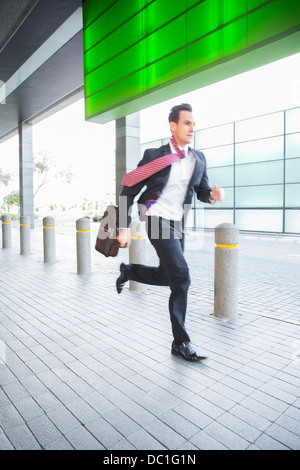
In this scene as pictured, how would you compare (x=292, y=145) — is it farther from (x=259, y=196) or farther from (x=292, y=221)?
(x=292, y=221)

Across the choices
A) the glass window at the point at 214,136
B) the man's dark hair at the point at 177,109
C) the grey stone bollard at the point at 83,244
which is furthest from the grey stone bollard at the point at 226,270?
the glass window at the point at 214,136

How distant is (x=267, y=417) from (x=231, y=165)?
64.7 feet

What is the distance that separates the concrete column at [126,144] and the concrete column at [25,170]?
46.3 ft

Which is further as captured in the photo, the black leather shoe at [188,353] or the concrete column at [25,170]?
the concrete column at [25,170]

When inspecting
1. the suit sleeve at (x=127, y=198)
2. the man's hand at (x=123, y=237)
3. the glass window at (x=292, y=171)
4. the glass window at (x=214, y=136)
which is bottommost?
the man's hand at (x=123, y=237)

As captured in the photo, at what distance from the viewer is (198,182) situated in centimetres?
320

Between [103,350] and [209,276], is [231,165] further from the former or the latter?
[103,350]

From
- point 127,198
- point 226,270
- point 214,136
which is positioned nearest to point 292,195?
point 214,136

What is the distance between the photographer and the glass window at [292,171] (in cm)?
1816

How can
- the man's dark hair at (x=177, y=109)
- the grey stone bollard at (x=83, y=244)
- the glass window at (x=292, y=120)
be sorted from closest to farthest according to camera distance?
the man's dark hair at (x=177, y=109) < the grey stone bollard at (x=83, y=244) < the glass window at (x=292, y=120)

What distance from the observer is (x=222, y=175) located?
21469 millimetres

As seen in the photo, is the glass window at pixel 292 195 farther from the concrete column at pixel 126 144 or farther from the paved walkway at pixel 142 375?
the paved walkway at pixel 142 375

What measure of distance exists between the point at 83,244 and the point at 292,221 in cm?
1398
